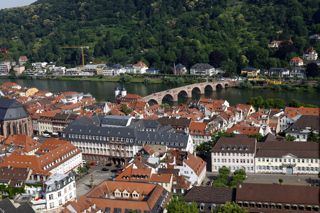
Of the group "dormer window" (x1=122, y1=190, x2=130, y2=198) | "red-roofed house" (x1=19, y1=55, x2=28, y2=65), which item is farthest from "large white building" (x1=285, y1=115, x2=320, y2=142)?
"red-roofed house" (x1=19, y1=55, x2=28, y2=65)

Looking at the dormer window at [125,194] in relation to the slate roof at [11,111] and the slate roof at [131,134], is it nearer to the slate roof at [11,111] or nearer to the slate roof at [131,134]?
the slate roof at [131,134]

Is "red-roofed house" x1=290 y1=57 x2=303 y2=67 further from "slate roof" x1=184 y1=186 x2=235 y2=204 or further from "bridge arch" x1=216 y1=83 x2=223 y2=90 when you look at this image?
"slate roof" x1=184 y1=186 x2=235 y2=204

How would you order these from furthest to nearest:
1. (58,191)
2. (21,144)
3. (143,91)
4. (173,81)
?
(173,81), (143,91), (21,144), (58,191)

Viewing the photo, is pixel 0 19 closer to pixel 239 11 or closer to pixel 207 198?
pixel 239 11

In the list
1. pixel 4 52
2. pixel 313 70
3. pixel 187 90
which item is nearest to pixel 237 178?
pixel 187 90

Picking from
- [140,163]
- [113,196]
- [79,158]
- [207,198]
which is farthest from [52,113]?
[207,198]

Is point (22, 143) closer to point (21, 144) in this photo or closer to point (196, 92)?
point (21, 144)
